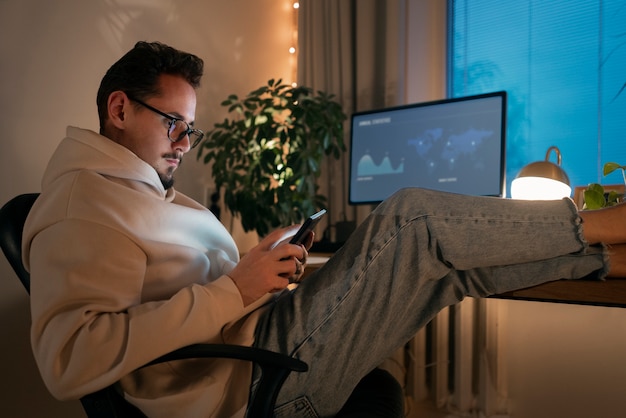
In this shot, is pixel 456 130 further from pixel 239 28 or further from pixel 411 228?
pixel 239 28

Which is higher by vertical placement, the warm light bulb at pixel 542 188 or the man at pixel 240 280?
the warm light bulb at pixel 542 188

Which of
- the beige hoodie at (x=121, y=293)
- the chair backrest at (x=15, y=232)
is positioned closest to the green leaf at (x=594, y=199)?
the beige hoodie at (x=121, y=293)

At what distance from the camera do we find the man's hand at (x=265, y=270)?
1094 mm

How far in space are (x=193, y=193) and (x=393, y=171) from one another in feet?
2.84

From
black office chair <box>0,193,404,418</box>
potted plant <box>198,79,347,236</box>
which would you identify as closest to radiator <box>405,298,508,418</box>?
potted plant <box>198,79,347,236</box>

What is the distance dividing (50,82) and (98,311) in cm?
123

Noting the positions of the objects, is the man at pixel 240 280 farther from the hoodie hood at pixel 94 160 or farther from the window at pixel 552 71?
the window at pixel 552 71

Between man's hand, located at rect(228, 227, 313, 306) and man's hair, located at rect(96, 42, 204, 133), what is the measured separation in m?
0.49

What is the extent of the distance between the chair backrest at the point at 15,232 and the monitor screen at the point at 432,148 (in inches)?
48.8

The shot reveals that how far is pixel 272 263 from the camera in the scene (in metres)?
1.11

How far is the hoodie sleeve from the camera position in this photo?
95cm

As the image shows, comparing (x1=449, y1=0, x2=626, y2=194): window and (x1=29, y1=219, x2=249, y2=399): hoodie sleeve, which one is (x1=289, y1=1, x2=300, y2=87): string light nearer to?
(x1=449, y1=0, x2=626, y2=194): window

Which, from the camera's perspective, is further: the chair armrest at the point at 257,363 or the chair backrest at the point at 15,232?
the chair backrest at the point at 15,232

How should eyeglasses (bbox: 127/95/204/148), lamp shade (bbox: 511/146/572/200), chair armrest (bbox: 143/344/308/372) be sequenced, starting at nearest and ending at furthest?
chair armrest (bbox: 143/344/308/372)
eyeglasses (bbox: 127/95/204/148)
lamp shade (bbox: 511/146/572/200)
